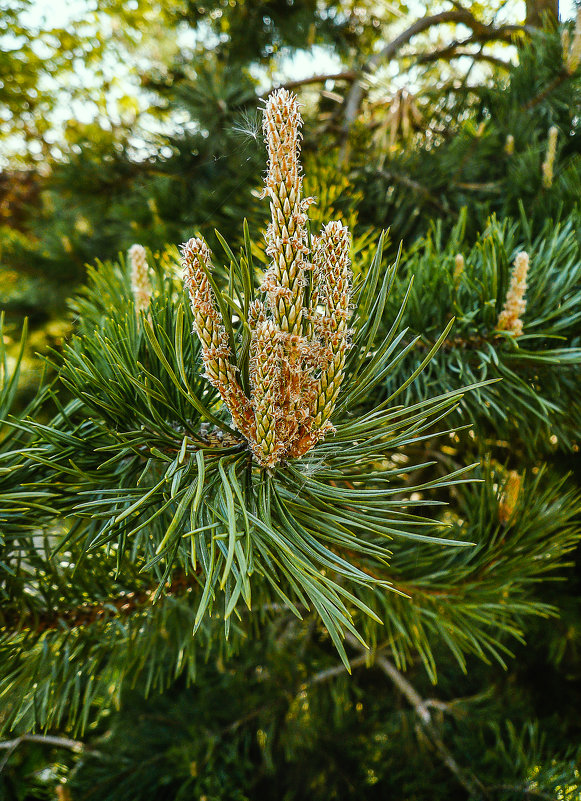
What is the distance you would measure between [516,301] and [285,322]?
0.20 metres

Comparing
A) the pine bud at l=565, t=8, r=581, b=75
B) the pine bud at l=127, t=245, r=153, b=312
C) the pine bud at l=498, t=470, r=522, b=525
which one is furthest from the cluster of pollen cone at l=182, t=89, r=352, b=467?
the pine bud at l=565, t=8, r=581, b=75

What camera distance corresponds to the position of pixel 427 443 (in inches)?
20.7

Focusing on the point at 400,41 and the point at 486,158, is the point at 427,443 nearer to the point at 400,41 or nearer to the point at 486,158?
the point at 486,158

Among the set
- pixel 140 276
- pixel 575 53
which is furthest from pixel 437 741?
pixel 575 53

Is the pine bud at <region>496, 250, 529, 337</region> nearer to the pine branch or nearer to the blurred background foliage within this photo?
the blurred background foliage

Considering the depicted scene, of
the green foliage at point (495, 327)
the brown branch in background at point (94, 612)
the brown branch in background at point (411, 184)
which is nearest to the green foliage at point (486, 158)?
the brown branch in background at point (411, 184)

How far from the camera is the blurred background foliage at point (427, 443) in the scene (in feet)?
1.25

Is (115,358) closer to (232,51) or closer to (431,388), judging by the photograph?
(431,388)

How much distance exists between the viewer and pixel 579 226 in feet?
1.33

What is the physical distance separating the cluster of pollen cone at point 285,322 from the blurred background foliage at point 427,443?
0.15 meters

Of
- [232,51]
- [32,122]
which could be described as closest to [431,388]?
[232,51]

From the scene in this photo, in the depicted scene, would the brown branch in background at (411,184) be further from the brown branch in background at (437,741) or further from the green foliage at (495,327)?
the brown branch in background at (437,741)

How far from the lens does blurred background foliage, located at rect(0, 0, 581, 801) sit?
38 cm

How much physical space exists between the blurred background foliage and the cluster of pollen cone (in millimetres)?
146
